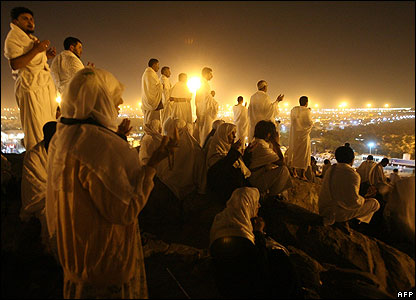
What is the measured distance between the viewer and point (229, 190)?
159 inches

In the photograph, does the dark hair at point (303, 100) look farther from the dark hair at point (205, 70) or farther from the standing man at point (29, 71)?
the standing man at point (29, 71)

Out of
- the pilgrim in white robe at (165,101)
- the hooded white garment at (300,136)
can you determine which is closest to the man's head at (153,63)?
the pilgrim in white robe at (165,101)

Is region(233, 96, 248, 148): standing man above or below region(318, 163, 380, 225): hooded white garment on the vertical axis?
above

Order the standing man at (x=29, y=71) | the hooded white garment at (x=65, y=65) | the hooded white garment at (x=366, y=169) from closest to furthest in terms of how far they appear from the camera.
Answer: the standing man at (x=29, y=71)
the hooded white garment at (x=65, y=65)
the hooded white garment at (x=366, y=169)

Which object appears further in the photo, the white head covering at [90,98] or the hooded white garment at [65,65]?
the hooded white garment at [65,65]

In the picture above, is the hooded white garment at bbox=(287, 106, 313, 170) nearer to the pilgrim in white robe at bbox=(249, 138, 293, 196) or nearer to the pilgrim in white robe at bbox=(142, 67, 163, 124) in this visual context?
the pilgrim in white robe at bbox=(249, 138, 293, 196)

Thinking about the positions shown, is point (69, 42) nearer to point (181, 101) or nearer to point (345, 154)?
point (181, 101)

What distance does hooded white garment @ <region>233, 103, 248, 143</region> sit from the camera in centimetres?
803

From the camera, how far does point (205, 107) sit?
7332 mm

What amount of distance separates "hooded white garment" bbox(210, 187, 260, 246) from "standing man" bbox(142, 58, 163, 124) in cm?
452

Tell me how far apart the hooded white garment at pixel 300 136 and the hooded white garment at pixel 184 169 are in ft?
11.2

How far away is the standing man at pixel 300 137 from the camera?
6.74 m

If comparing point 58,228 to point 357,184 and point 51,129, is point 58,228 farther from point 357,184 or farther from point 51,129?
point 357,184

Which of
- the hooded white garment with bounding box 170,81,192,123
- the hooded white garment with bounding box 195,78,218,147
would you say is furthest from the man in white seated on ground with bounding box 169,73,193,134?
the hooded white garment with bounding box 195,78,218,147
